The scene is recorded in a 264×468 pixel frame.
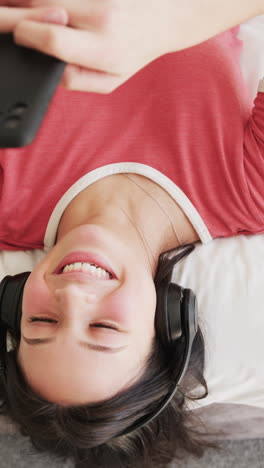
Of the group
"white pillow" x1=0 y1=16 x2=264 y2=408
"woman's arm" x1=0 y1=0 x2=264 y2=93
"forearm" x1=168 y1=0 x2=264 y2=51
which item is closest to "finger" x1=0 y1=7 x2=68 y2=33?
"woman's arm" x1=0 y1=0 x2=264 y2=93

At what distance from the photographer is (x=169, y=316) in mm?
937

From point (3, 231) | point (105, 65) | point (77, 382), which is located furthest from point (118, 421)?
point (105, 65)

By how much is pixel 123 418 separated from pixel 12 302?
300mm

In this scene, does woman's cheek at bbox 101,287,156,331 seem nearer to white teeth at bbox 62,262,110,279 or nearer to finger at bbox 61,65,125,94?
white teeth at bbox 62,262,110,279

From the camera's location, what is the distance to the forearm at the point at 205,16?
2.18ft

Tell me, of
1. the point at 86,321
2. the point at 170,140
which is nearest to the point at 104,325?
the point at 86,321

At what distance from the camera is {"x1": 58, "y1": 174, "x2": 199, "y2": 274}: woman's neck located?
42.7 inches

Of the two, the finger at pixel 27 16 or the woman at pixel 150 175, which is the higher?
the finger at pixel 27 16

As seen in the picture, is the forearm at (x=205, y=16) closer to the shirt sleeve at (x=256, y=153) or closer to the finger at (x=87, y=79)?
the finger at (x=87, y=79)

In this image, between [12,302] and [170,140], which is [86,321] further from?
[170,140]

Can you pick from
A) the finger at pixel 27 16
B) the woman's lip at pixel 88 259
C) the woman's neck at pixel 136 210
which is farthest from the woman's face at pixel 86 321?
the finger at pixel 27 16

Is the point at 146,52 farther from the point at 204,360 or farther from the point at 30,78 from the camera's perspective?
the point at 204,360

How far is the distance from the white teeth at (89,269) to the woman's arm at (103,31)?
1.25 feet

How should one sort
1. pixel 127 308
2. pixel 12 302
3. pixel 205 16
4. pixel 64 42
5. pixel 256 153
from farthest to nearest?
pixel 256 153 → pixel 12 302 → pixel 127 308 → pixel 205 16 → pixel 64 42
